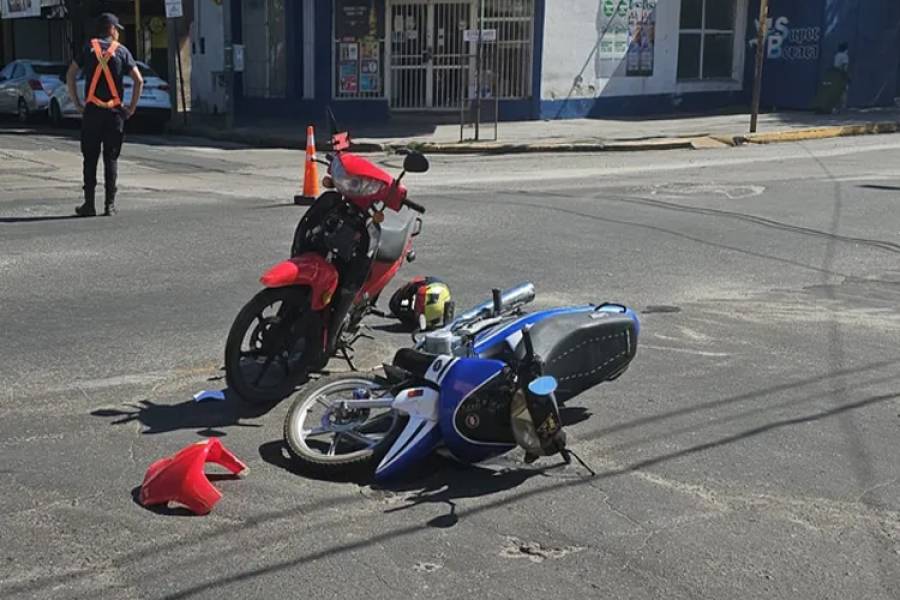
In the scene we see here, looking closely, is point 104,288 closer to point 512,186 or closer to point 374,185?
point 374,185

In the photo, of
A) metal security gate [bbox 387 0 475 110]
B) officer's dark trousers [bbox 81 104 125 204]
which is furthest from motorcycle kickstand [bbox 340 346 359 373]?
metal security gate [bbox 387 0 475 110]

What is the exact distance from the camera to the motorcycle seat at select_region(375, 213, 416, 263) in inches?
256

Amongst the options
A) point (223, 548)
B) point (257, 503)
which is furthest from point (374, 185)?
point (223, 548)

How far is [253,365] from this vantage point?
20.2 feet

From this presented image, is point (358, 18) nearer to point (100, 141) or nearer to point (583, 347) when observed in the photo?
point (100, 141)

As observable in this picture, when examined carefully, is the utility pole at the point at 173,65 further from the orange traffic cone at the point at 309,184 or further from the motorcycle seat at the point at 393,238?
the motorcycle seat at the point at 393,238

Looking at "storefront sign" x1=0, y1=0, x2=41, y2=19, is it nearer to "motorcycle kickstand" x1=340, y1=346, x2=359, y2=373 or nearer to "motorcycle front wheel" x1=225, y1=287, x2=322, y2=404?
"motorcycle kickstand" x1=340, y1=346, x2=359, y2=373

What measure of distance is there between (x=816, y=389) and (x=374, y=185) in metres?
2.77

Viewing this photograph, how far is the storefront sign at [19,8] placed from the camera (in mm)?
36294

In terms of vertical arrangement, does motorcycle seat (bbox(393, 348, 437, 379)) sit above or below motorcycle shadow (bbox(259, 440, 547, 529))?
above

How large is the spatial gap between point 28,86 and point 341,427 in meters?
25.6

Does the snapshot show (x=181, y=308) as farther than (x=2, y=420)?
Yes

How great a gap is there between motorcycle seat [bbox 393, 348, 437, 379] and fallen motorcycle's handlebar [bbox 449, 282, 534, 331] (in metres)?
0.38

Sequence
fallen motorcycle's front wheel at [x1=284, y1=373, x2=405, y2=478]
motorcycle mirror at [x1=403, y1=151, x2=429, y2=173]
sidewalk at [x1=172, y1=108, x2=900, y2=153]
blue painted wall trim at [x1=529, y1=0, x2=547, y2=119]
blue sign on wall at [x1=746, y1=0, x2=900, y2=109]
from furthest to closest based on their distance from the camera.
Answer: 1. blue sign on wall at [x1=746, y1=0, x2=900, y2=109]
2. blue painted wall trim at [x1=529, y1=0, x2=547, y2=119]
3. sidewalk at [x1=172, y1=108, x2=900, y2=153]
4. motorcycle mirror at [x1=403, y1=151, x2=429, y2=173]
5. fallen motorcycle's front wheel at [x1=284, y1=373, x2=405, y2=478]
